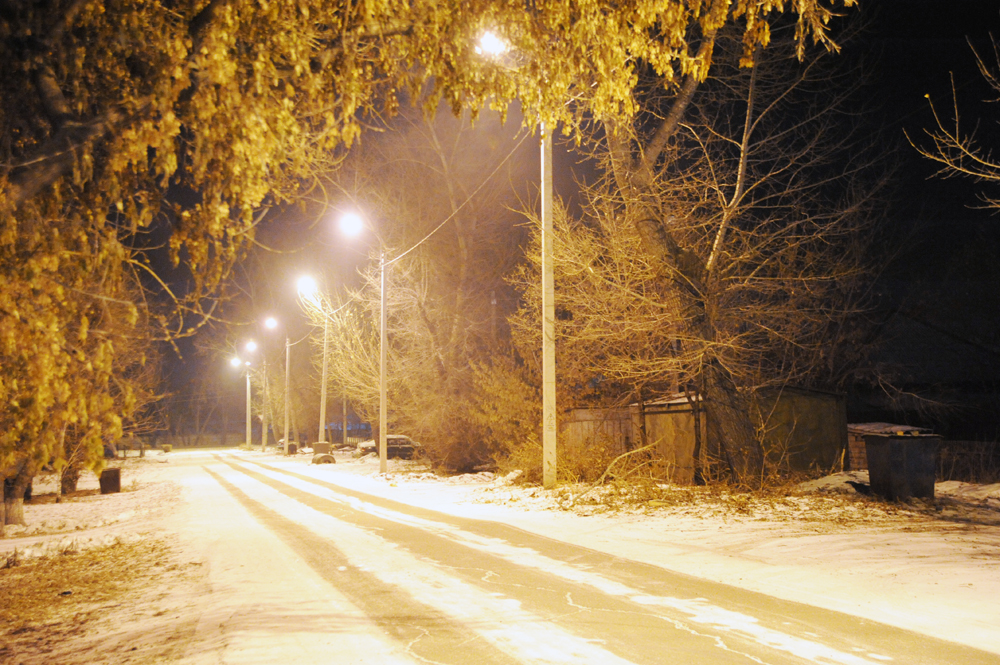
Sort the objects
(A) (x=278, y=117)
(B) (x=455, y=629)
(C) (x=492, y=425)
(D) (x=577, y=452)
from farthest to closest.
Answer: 1. (C) (x=492, y=425)
2. (D) (x=577, y=452)
3. (A) (x=278, y=117)
4. (B) (x=455, y=629)

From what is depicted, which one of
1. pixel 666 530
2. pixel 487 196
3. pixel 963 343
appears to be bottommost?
pixel 666 530

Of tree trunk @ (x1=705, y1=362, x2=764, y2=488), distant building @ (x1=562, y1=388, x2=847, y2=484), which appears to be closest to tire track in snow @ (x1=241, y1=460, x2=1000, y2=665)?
tree trunk @ (x1=705, y1=362, x2=764, y2=488)

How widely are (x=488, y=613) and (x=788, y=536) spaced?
5.41 meters

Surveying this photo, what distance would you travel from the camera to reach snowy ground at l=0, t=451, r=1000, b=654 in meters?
6.35

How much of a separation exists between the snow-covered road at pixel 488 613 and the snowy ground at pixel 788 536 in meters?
0.56

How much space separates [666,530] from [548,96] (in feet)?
21.9

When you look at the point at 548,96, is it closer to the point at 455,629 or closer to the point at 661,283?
the point at 455,629

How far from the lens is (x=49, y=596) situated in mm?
7652

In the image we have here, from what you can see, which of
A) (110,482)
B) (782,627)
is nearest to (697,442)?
(782,627)

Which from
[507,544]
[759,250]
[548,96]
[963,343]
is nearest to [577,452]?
[759,250]

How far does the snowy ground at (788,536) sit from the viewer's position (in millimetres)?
6348

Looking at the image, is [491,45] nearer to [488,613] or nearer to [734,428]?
[488,613]

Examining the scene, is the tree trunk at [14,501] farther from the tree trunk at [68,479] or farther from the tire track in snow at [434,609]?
the tire track in snow at [434,609]

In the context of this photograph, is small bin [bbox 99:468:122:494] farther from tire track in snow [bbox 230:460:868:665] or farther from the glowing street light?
the glowing street light
